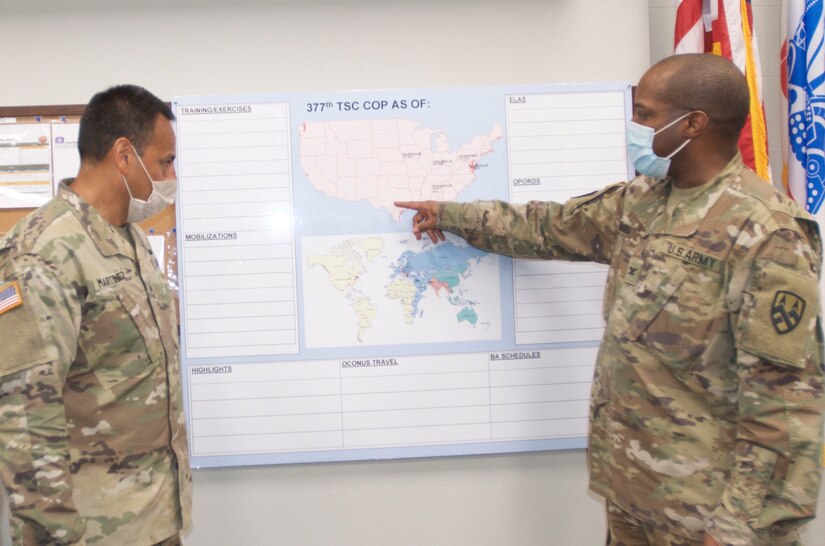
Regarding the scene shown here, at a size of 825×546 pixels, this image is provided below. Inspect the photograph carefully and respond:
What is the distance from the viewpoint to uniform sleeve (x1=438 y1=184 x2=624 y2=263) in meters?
1.66

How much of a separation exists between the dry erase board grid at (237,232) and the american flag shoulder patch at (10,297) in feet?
2.41

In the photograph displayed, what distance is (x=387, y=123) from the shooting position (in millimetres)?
1926

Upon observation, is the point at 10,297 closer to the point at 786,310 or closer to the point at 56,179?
the point at 56,179

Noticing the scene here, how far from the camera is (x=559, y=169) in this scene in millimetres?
1948

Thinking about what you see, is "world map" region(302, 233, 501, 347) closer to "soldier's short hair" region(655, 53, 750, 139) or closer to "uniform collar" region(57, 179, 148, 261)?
"uniform collar" region(57, 179, 148, 261)

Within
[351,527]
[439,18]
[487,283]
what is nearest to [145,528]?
[351,527]

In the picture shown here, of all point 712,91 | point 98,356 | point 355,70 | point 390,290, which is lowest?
point 98,356

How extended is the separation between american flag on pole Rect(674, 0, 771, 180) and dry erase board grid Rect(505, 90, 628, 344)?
0.32 meters

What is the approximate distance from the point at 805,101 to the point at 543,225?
1.00 meters

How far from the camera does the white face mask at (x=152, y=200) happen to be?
4.67 feet

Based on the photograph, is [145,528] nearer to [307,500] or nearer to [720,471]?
[307,500]

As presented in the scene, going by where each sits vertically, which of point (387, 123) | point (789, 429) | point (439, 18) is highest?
point (439, 18)

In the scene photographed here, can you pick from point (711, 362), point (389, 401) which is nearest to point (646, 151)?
point (711, 362)

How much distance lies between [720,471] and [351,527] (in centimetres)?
118
